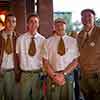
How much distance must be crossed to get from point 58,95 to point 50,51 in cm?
64

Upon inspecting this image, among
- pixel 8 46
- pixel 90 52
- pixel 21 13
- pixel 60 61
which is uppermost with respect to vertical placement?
pixel 21 13

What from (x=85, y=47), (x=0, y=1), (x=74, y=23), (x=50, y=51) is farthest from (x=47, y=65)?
(x=0, y=1)

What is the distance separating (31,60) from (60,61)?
520 millimetres

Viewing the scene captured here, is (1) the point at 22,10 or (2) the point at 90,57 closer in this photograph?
(2) the point at 90,57

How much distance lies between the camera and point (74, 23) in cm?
1312

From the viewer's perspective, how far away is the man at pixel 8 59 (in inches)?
248

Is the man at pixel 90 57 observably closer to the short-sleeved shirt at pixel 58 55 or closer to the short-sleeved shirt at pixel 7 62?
the short-sleeved shirt at pixel 58 55

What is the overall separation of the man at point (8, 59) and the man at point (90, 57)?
1.15 m

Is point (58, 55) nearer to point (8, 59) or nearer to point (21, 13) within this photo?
point (8, 59)

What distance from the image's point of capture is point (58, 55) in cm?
573

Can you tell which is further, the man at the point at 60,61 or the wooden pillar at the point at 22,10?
the wooden pillar at the point at 22,10

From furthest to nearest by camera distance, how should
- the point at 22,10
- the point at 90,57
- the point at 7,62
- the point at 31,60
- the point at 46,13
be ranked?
the point at 22,10 < the point at 46,13 < the point at 7,62 < the point at 31,60 < the point at 90,57

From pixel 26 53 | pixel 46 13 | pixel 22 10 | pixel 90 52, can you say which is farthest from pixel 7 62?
pixel 22 10

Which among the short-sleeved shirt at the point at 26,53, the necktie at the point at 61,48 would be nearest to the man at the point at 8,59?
the short-sleeved shirt at the point at 26,53
